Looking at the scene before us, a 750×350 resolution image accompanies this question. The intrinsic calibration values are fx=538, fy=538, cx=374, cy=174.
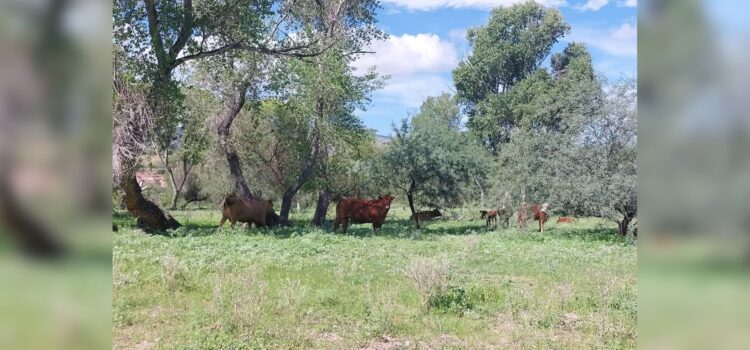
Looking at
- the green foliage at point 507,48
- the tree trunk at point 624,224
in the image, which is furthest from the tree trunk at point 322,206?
the green foliage at point 507,48

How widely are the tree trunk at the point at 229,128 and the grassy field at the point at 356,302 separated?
7.88 m

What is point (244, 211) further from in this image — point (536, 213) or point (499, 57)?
point (499, 57)

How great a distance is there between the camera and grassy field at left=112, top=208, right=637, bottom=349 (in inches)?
167

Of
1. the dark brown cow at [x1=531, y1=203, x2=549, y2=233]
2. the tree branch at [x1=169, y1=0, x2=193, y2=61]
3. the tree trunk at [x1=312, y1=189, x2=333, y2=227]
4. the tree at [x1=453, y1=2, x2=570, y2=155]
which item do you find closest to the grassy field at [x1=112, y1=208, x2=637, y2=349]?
the tree branch at [x1=169, y1=0, x2=193, y2=61]

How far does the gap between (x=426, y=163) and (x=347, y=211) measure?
518 centimetres

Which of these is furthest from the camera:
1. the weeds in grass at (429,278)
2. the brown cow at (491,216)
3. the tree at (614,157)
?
the brown cow at (491,216)

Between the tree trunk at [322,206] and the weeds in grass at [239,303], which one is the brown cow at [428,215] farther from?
the weeds in grass at [239,303]

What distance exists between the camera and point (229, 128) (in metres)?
17.5

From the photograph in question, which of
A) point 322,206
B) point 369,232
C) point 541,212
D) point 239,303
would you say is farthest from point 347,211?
point 239,303

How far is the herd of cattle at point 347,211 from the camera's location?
15.0 m
